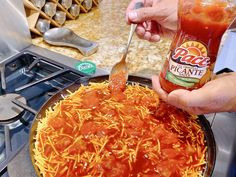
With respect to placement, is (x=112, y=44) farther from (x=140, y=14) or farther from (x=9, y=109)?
(x=9, y=109)

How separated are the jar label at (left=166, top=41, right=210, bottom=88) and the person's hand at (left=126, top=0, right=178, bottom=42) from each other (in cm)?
26

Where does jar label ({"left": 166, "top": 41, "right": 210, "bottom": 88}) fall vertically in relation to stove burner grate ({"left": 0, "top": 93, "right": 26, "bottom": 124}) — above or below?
above

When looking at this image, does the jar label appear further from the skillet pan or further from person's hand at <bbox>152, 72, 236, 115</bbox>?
the skillet pan

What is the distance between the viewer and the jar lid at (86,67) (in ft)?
3.59

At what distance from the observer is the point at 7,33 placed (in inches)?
47.9

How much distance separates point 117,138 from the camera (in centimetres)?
75

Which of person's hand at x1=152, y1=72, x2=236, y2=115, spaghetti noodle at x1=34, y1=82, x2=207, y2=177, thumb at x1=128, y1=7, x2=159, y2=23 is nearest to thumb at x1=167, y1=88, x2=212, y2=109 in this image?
person's hand at x1=152, y1=72, x2=236, y2=115

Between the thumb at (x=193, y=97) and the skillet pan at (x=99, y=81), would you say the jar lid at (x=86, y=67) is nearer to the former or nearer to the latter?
the skillet pan at (x=99, y=81)

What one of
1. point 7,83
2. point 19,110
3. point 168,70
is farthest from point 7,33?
point 168,70

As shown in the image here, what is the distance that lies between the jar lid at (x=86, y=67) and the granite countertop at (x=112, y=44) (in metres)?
0.07

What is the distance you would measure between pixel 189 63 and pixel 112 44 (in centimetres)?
75

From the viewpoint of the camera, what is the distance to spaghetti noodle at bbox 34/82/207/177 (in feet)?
2.20

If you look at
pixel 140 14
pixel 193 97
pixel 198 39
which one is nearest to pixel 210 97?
pixel 193 97

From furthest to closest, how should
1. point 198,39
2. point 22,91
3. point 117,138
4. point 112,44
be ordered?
point 112,44 → point 22,91 → point 117,138 → point 198,39
